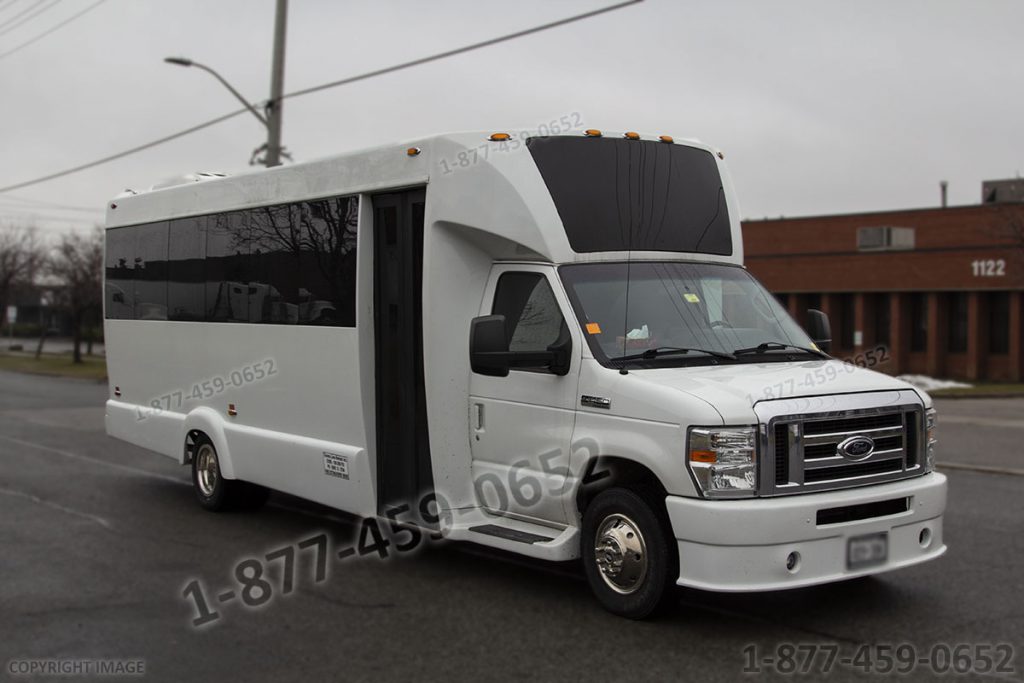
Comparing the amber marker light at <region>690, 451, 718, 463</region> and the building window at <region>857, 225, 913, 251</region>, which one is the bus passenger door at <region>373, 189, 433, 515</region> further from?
the building window at <region>857, 225, 913, 251</region>

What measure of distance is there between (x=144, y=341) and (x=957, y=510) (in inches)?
323

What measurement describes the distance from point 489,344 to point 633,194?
5.32 ft

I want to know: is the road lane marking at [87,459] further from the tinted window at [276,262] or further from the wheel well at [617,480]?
the wheel well at [617,480]

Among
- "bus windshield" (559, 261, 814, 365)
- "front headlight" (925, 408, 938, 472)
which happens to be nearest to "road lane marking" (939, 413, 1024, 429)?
"bus windshield" (559, 261, 814, 365)

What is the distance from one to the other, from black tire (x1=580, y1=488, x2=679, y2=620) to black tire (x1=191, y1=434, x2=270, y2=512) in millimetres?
4525

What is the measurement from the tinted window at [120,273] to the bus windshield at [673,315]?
621 cm

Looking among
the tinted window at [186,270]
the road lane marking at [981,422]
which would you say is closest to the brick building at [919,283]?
the road lane marking at [981,422]

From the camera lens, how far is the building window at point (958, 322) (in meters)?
40.1

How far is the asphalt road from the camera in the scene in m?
5.52

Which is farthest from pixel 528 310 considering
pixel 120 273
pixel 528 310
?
pixel 120 273

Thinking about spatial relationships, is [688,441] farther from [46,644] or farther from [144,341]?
[144,341]

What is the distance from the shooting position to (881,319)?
1658 inches

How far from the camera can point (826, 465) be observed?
578cm

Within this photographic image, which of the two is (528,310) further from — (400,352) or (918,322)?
(918,322)
